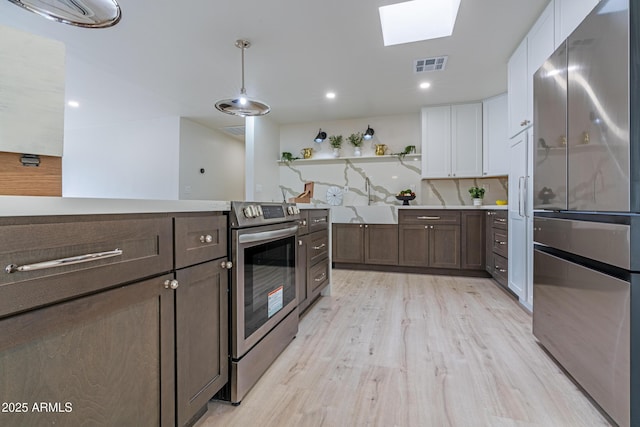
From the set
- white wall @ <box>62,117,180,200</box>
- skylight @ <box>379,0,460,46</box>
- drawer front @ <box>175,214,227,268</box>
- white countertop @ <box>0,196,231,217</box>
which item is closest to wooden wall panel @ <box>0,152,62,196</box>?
white countertop @ <box>0,196,231,217</box>

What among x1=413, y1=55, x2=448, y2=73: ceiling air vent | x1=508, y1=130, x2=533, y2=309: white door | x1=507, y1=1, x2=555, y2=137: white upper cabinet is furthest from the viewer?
x1=413, y1=55, x2=448, y2=73: ceiling air vent

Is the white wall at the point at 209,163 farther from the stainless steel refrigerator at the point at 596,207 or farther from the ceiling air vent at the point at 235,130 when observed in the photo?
the stainless steel refrigerator at the point at 596,207

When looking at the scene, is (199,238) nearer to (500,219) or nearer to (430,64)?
(430,64)

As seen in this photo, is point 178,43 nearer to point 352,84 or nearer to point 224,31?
point 224,31

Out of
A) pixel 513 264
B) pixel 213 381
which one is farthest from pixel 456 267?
pixel 213 381

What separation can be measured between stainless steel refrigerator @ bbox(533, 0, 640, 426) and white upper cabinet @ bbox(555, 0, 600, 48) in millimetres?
328

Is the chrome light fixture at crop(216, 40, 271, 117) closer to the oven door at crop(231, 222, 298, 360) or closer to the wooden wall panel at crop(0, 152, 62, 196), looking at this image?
the oven door at crop(231, 222, 298, 360)

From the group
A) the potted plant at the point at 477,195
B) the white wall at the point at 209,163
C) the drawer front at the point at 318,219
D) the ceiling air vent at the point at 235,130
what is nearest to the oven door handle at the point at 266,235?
the drawer front at the point at 318,219

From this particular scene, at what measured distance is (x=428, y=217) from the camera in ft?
12.7

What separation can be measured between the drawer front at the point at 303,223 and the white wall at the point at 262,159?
7.50 feet

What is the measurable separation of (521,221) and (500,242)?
688 mm

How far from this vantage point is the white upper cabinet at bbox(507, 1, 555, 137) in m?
2.08

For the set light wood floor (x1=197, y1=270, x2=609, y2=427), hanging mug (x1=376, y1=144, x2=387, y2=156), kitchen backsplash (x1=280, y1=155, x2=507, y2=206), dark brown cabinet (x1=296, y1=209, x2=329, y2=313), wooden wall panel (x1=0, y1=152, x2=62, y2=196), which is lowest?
light wood floor (x1=197, y1=270, x2=609, y2=427)

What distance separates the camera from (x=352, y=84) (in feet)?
11.4
